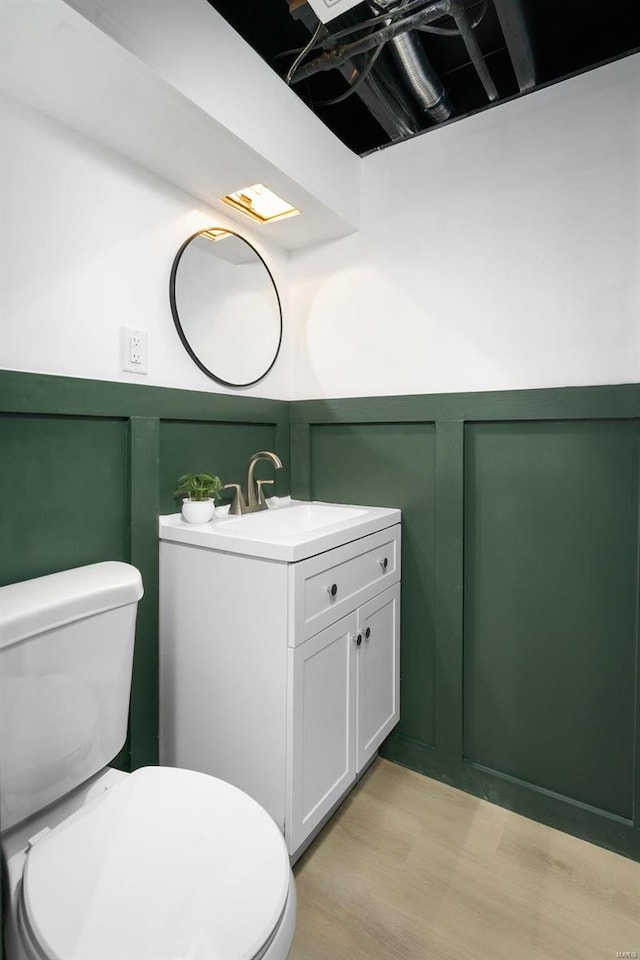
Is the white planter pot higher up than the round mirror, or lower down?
lower down

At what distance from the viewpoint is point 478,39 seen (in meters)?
1.57

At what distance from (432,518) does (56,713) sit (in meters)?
1.24

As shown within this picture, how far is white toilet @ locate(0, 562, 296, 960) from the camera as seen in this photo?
0.75 metres

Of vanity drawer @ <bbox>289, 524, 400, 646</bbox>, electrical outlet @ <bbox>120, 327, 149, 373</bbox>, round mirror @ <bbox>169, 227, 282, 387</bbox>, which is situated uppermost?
round mirror @ <bbox>169, 227, 282, 387</bbox>

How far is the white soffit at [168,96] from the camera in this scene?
1013 millimetres

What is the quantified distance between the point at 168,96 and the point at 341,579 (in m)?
1.30

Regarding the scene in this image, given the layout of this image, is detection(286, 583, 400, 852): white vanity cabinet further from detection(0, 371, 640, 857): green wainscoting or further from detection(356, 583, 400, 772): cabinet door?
detection(0, 371, 640, 857): green wainscoting

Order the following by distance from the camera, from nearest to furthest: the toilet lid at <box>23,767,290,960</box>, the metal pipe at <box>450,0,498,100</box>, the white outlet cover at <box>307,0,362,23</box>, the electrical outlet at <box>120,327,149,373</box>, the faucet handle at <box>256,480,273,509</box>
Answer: the toilet lid at <box>23,767,290,960</box>, the white outlet cover at <box>307,0,362,23</box>, the metal pipe at <box>450,0,498,100</box>, the electrical outlet at <box>120,327,149,373</box>, the faucet handle at <box>256,480,273,509</box>

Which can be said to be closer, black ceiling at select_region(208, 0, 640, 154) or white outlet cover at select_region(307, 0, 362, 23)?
white outlet cover at select_region(307, 0, 362, 23)

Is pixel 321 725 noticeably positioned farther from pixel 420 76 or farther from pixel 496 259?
pixel 420 76

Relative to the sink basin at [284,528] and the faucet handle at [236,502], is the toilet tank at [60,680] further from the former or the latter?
the faucet handle at [236,502]

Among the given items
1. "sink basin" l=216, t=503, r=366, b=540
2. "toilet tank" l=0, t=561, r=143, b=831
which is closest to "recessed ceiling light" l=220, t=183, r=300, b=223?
"sink basin" l=216, t=503, r=366, b=540

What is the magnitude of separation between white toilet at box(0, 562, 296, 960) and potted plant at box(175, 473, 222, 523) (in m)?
0.31

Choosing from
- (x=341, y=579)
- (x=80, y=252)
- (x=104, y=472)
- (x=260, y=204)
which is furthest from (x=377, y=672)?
(x=260, y=204)
